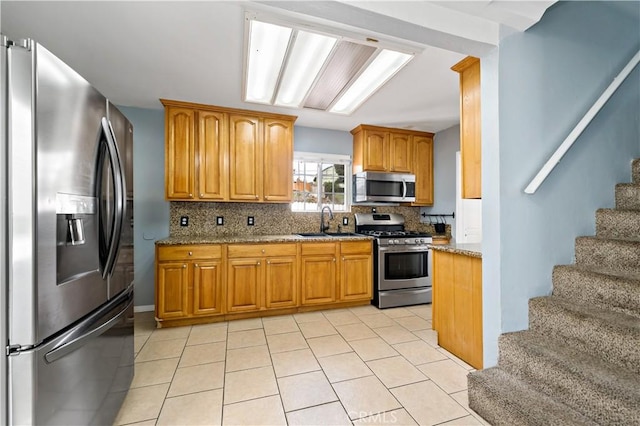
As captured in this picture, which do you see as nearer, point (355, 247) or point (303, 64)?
point (303, 64)

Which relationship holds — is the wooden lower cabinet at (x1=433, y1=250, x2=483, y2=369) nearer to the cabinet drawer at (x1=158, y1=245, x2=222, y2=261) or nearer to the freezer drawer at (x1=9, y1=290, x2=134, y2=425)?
the cabinet drawer at (x1=158, y1=245, x2=222, y2=261)

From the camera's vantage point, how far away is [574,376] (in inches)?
51.1

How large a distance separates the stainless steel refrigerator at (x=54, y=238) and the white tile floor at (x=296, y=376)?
575 millimetres

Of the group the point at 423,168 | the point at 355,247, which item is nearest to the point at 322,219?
the point at 355,247

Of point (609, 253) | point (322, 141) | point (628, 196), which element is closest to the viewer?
point (609, 253)

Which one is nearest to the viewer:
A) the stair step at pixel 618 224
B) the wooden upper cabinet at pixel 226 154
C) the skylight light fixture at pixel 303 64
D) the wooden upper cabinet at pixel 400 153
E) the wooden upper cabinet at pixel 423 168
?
the stair step at pixel 618 224

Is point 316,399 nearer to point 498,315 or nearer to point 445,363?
point 445,363

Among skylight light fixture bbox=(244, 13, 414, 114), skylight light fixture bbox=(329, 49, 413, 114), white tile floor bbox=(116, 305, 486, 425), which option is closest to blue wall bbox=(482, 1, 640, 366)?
white tile floor bbox=(116, 305, 486, 425)

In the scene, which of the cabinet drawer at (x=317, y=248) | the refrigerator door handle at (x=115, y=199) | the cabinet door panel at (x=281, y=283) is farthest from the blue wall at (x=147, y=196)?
the refrigerator door handle at (x=115, y=199)

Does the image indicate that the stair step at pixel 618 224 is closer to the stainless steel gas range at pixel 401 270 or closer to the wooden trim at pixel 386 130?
the stainless steel gas range at pixel 401 270

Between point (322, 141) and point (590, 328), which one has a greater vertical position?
point (322, 141)

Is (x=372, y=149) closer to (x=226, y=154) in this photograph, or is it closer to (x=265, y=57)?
(x=226, y=154)

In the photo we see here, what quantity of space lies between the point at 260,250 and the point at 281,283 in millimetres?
467

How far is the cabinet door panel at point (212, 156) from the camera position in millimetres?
3299
